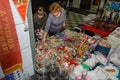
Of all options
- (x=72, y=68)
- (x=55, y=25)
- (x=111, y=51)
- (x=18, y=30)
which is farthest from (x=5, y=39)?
(x=111, y=51)

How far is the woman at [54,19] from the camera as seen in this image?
2.41 m

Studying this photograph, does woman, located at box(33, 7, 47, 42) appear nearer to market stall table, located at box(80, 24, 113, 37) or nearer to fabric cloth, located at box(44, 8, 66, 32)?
fabric cloth, located at box(44, 8, 66, 32)

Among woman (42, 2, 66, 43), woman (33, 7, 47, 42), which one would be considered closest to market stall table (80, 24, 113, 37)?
woman (42, 2, 66, 43)

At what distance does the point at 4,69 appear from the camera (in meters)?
1.33

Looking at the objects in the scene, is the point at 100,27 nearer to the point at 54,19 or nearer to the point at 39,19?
the point at 54,19

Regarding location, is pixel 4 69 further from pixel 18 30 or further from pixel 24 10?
pixel 24 10

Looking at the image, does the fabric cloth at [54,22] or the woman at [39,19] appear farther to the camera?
the woman at [39,19]

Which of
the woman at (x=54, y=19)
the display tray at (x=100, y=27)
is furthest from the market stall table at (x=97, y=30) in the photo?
the woman at (x=54, y=19)

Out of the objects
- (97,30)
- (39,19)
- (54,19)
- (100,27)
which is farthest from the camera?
(100,27)

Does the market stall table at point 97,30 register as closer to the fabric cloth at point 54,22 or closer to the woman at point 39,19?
the fabric cloth at point 54,22

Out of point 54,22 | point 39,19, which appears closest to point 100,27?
point 54,22

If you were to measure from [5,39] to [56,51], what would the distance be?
1.02 metres

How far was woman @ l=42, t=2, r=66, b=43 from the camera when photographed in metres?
2.41

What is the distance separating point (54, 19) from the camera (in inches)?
99.4
